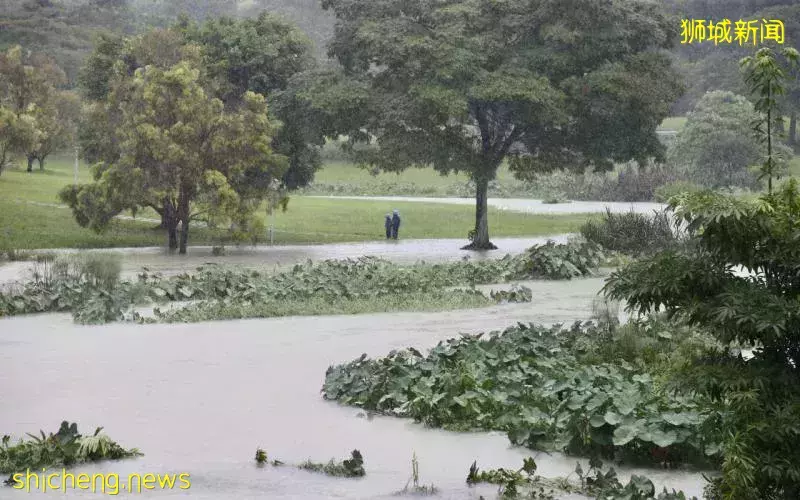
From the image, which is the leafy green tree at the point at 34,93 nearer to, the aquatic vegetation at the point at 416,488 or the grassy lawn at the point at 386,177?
the grassy lawn at the point at 386,177

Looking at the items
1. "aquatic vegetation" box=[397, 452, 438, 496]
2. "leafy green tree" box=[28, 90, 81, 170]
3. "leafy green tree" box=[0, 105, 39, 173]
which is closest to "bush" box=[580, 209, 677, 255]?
"aquatic vegetation" box=[397, 452, 438, 496]

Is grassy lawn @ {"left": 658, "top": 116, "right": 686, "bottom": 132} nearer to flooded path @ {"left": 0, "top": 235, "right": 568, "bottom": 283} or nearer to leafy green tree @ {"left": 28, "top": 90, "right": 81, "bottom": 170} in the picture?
leafy green tree @ {"left": 28, "top": 90, "right": 81, "bottom": 170}

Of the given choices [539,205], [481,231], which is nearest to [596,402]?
[481,231]

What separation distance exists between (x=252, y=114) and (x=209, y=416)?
25.6m

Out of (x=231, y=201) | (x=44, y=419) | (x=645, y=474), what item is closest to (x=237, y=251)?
(x=231, y=201)

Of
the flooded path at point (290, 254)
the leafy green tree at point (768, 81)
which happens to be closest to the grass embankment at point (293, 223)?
the flooded path at point (290, 254)

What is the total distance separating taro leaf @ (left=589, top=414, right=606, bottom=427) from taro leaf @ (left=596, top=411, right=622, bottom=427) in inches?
1.3

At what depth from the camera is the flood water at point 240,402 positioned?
33.8 ft

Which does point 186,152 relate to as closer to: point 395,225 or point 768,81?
point 395,225

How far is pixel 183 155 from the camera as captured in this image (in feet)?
120

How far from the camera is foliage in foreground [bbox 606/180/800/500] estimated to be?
7.84 metres

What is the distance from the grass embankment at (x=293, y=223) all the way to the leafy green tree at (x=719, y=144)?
55.8ft

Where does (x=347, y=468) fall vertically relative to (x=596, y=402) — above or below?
below

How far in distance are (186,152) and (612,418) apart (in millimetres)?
27948
